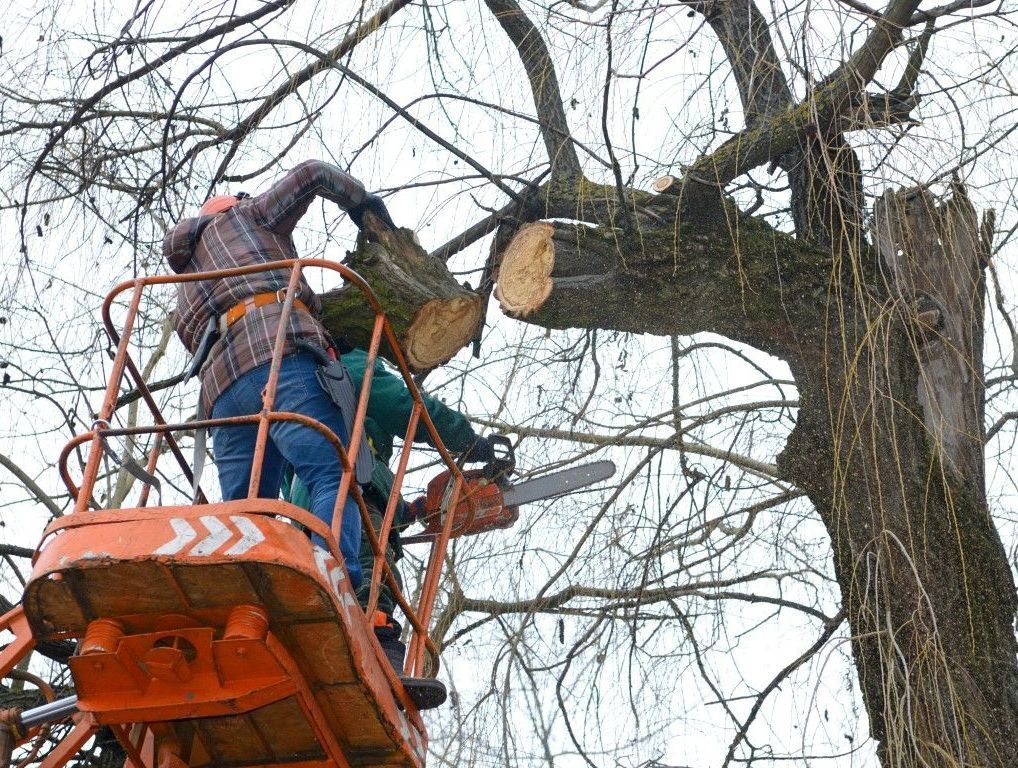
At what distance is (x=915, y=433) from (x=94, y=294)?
3170 millimetres

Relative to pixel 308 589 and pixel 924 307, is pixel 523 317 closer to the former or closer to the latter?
pixel 924 307

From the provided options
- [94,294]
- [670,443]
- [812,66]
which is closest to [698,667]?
[670,443]

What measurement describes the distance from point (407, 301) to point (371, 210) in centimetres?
33

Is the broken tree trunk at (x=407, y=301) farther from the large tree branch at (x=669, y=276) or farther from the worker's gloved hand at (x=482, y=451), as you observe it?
the worker's gloved hand at (x=482, y=451)

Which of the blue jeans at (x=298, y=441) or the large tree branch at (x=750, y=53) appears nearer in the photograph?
the blue jeans at (x=298, y=441)

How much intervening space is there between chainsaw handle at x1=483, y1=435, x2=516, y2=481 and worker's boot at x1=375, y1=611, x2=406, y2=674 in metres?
0.91


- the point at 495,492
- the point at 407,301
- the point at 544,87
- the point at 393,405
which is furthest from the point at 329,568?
the point at 544,87

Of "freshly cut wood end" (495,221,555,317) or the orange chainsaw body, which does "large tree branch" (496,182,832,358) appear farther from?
the orange chainsaw body

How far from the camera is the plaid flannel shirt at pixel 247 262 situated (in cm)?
403

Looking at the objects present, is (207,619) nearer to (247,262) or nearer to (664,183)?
(247,262)

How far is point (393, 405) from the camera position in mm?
4520

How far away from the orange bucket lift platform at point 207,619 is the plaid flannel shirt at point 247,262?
51cm

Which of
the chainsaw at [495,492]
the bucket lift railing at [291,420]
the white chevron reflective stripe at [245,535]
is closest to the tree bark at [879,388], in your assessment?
the chainsaw at [495,492]

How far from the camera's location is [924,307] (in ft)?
14.1
